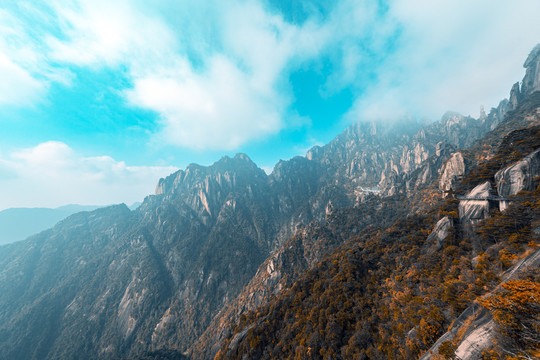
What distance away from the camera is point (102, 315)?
160m

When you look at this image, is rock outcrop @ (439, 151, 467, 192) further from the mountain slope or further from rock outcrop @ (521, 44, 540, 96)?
rock outcrop @ (521, 44, 540, 96)

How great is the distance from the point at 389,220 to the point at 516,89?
156 metres

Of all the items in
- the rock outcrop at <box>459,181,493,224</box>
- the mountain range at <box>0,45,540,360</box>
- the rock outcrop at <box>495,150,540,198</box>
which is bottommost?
the mountain range at <box>0,45,540,360</box>

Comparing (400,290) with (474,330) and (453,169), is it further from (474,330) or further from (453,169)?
(453,169)

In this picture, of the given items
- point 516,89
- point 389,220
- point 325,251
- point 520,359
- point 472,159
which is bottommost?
point 325,251

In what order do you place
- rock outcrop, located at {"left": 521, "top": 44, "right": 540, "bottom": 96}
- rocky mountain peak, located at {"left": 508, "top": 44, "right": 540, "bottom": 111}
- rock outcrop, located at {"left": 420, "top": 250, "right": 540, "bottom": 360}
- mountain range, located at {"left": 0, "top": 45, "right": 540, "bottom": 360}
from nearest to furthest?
1. rock outcrop, located at {"left": 420, "top": 250, "right": 540, "bottom": 360}
2. mountain range, located at {"left": 0, "top": 45, "right": 540, "bottom": 360}
3. rock outcrop, located at {"left": 521, "top": 44, "right": 540, "bottom": 96}
4. rocky mountain peak, located at {"left": 508, "top": 44, "right": 540, "bottom": 111}

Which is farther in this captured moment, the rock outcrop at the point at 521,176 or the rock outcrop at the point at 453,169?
the rock outcrop at the point at 453,169

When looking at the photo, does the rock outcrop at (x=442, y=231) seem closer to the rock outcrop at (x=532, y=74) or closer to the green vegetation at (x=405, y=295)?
the green vegetation at (x=405, y=295)

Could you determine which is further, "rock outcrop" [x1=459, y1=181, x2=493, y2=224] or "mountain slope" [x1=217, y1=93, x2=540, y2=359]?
"rock outcrop" [x1=459, y1=181, x2=493, y2=224]

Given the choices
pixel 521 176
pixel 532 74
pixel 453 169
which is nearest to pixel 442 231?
pixel 521 176

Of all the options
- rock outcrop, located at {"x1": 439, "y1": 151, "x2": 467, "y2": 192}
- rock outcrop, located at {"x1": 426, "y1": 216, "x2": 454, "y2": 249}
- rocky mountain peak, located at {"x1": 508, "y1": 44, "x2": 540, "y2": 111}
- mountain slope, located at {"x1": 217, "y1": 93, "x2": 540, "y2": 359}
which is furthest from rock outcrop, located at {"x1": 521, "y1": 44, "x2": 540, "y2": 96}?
rock outcrop, located at {"x1": 426, "y1": 216, "x2": 454, "y2": 249}

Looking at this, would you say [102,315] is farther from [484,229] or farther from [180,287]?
[484,229]

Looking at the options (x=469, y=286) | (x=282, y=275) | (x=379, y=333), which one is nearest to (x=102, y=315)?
(x=282, y=275)

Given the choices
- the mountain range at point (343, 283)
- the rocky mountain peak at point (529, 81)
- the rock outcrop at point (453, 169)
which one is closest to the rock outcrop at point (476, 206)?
the mountain range at point (343, 283)
